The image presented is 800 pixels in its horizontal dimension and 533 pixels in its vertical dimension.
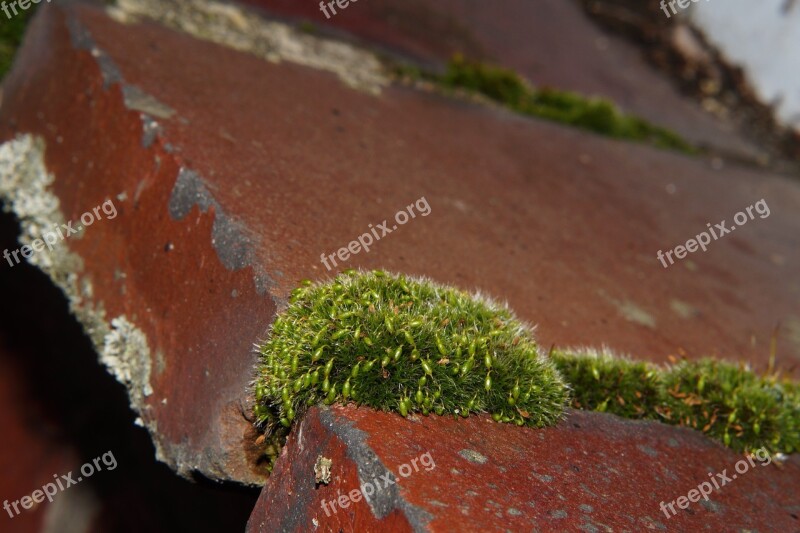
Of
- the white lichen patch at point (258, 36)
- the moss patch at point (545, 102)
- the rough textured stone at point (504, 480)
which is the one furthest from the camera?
the moss patch at point (545, 102)

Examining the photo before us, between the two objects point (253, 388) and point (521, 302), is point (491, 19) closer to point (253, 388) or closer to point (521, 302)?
point (521, 302)

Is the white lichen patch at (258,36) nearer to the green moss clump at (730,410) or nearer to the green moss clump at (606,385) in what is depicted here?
the green moss clump at (606,385)

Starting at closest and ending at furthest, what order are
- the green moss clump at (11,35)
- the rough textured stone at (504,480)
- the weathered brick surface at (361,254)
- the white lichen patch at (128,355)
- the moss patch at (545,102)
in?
the rough textured stone at (504,480) → the weathered brick surface at (361,254) → the white lichen patch at (128,355) → the green moss clump at (11,35) → the moss patch at (545,102)

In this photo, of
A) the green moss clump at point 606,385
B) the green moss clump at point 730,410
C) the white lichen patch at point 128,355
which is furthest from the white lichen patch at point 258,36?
the green moss clump at point 730,410

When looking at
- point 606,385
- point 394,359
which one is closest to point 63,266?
point 394,359

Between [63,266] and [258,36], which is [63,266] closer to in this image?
[63,266]

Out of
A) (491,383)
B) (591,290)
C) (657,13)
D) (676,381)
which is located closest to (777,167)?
(657,13)

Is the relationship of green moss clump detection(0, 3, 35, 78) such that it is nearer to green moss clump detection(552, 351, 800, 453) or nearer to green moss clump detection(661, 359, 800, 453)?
green moss clump detection(552, 351, 800, 453)
